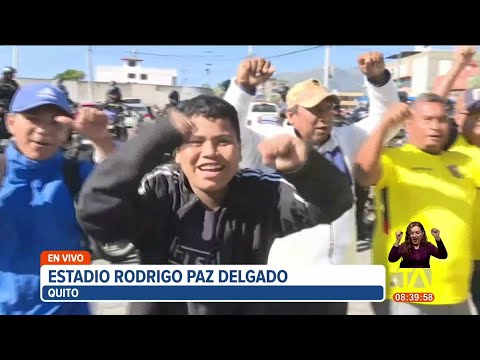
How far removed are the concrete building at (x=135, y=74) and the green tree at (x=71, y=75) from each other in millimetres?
81

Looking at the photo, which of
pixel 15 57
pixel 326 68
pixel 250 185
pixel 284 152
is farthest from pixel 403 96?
pixel 15 57

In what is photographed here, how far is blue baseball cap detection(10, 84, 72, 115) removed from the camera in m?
2.87

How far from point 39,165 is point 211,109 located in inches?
36.7

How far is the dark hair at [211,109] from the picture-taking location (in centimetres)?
288

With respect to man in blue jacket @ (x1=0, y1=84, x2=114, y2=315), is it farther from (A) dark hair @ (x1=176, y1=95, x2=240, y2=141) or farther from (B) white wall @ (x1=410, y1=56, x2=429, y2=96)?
(B) white wall @ (x1=410, y1=56, x2=429, y2=96)

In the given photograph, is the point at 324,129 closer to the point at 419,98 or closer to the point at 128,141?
the point at 419,98

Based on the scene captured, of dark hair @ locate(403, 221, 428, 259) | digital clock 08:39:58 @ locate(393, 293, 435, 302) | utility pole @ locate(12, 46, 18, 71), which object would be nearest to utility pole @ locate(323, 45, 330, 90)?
dark hair @ locate(403, 221, 428, 259)

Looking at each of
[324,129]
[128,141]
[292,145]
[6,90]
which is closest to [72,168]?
[128,141]

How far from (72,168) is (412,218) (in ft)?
5.98

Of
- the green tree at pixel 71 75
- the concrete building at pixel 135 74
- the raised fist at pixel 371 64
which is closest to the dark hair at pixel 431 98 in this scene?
the raised fist at pixel 371 64

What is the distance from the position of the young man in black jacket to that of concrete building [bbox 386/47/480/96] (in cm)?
65

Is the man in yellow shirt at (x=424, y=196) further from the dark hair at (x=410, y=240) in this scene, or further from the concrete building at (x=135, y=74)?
the concrete building at (x=135, y=74)

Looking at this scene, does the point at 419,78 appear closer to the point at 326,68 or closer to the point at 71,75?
the point at 326,68

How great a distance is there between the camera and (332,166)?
9.19ft
